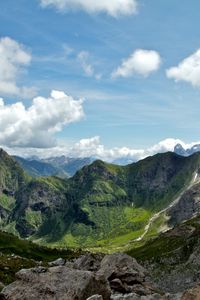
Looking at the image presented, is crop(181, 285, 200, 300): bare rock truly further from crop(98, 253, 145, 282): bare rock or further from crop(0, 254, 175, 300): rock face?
crop(98, 253, 145, 282): bare rock

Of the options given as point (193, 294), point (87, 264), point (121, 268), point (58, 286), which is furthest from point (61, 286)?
point (87, 264)

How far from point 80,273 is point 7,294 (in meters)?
5.06

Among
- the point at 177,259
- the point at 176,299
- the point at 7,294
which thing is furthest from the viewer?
the point at 177,259

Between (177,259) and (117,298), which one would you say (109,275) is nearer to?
(117,298)

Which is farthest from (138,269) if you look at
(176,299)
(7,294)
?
(7,294)

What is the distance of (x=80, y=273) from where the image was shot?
30.9m

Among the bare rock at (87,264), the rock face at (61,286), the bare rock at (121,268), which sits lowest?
the bare rock at (87,264)

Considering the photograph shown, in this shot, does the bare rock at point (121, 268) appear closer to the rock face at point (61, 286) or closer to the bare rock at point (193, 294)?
the rock face at point (61, 286)

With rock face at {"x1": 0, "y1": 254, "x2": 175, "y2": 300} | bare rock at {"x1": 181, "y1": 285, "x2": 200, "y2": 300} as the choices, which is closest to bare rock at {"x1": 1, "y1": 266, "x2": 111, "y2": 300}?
rock face at {"x1": 0, "y1": 254, "x2": 175, "y2": 300}

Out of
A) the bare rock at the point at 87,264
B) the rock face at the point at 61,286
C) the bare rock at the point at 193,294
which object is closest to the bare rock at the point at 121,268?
the bare rock at the point at 87,264

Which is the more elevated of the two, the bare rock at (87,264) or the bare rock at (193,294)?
the bare rock at (193,294)

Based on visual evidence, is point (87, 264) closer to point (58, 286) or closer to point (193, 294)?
point (58, 286)

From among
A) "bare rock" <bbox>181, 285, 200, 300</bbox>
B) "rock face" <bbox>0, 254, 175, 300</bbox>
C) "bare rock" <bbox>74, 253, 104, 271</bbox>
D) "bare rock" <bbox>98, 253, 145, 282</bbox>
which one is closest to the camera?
"bare rock" <bbox>181, 285, 200, 300</bbox>

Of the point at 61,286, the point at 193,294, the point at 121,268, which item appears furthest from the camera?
the point at 121,268
